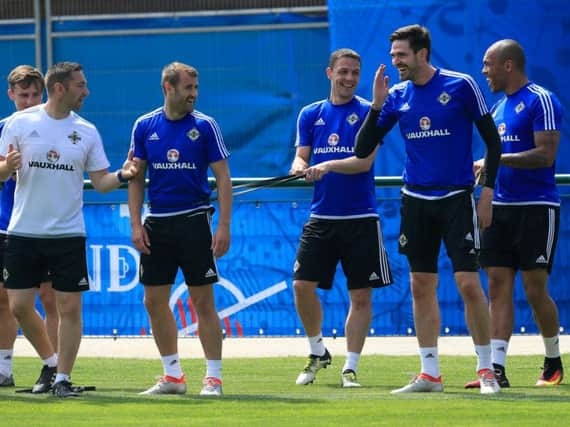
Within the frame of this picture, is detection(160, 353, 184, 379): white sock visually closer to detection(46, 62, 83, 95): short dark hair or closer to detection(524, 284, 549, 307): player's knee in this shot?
detection(46, 62, 83, 95): short dark hair

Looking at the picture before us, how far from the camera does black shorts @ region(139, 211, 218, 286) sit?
32.5 ft

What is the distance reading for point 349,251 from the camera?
1091cm

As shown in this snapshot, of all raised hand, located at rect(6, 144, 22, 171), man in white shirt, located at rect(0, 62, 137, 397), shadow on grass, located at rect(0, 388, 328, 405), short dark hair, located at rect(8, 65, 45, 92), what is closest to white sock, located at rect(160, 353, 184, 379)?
shadow on grass, located at rect(0, 388, 328, 405)

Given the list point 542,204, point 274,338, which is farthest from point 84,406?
point 274,338

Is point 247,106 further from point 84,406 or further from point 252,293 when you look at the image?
point 84,406

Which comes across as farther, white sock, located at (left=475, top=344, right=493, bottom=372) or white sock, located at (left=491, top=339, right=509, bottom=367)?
white sock, located at (left=491, top=339, right=509, bottom=367)

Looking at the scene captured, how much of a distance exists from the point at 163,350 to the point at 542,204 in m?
2.67

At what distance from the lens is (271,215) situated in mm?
14656

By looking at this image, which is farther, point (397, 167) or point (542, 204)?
point (397, 167)

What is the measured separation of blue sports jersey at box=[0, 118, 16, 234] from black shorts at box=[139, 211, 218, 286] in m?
1.18

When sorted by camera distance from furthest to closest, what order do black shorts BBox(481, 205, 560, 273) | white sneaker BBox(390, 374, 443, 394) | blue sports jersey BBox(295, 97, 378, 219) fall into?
blue sports jersey BBox(295, 97, 378, 219) < black shorts BBox(481, 205, 560, 273) < white sneaker BBox(390, 374, 443, 394)

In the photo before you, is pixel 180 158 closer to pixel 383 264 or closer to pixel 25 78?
pixel 25 78

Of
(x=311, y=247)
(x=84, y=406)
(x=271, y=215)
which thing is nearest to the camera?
(x=84, y=406)

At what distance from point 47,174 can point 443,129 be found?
8.00 feet
